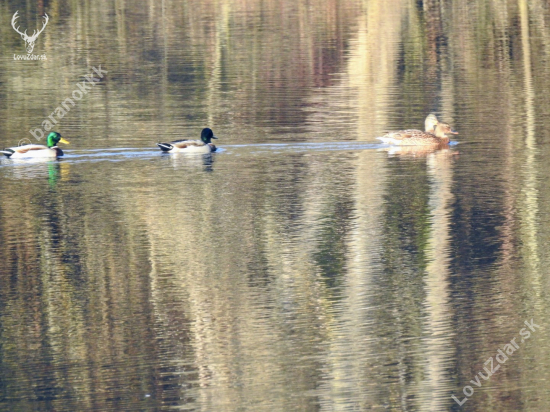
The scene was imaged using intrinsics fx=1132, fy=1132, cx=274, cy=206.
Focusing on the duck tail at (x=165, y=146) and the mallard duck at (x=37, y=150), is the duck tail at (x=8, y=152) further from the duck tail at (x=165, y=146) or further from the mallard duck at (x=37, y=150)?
the duck tail at (x=165, y=146)

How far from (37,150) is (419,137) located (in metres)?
6.64

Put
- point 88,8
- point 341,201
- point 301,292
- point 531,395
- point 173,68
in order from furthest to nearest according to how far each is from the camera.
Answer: point 88,8 → point 173,68 → point 341,201 → point 301,292 → point 531,395

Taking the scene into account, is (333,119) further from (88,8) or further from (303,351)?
(88,8)

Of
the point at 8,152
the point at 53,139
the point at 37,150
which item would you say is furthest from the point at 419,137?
the point at 8,152

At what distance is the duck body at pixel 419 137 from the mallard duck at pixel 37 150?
5.63 metres

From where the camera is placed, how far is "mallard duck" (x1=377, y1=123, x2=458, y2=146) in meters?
19.7

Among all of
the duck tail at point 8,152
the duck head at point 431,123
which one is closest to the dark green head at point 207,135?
the duck tail at point 8,152

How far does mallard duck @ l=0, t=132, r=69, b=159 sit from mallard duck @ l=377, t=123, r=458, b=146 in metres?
5.63

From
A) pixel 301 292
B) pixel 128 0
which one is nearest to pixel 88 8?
pixel 128 0

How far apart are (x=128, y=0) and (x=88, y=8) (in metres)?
4.96

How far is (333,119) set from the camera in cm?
2281

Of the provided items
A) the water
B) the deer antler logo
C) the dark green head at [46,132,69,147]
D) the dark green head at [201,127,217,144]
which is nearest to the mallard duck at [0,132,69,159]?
the dark green head at [46,132,69,147]

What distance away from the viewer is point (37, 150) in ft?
63.7

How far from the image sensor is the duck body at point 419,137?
19730 millimetres
